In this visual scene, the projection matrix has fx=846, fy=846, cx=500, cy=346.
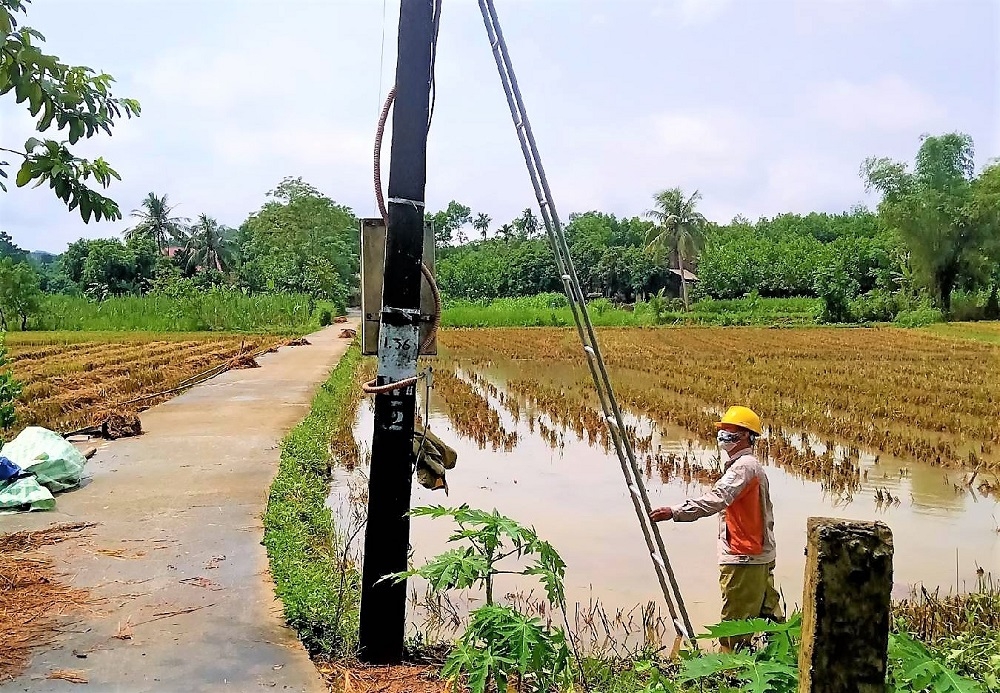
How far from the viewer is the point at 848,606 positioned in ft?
5.69

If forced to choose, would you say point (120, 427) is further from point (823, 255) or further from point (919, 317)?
point (823, 255)

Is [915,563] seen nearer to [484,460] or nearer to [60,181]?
[484,460]

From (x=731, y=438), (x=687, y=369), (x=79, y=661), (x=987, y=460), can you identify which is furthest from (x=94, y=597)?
(x=687, y=369)

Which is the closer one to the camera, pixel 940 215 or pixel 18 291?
pixel 18 291

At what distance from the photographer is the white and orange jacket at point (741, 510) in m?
3.96

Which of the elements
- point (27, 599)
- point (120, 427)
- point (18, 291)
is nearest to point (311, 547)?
point (27, 599)

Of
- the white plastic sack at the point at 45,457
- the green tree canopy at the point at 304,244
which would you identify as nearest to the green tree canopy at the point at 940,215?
the green tree canopy at the point at 304,244

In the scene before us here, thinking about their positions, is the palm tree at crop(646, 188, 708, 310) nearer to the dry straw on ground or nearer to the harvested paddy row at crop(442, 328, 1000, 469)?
the harvested paddy row at crop(442, 328, 1000, 469)

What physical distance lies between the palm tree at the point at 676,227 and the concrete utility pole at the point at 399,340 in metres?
53.9

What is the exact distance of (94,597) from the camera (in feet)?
15.8

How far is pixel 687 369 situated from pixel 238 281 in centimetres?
3711

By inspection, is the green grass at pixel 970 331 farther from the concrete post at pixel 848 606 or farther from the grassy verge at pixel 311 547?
the concrete post at pixel 848 606

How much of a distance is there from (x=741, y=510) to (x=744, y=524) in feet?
0.23

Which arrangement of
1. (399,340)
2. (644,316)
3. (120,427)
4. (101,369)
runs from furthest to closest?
(644,316)
(101,369)
(120,427)
(399,340)
